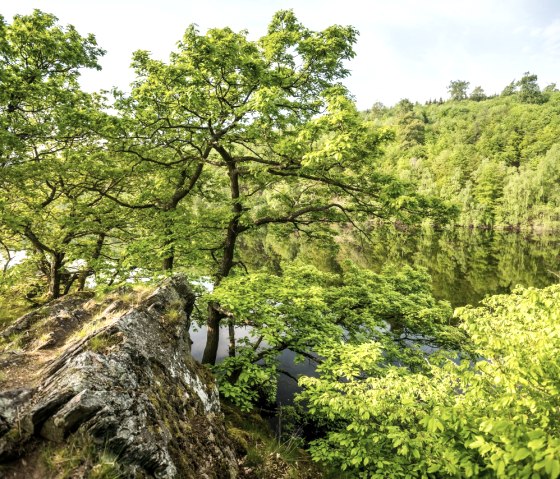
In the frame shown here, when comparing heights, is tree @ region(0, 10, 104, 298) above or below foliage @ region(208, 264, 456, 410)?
above

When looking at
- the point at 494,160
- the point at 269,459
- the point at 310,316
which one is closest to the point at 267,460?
the point at 269,459

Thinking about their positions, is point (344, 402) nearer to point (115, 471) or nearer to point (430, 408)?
point (430, 408)

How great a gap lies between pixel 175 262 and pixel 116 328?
8.66 metres

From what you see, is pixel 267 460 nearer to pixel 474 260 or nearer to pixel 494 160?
pixel 474 260

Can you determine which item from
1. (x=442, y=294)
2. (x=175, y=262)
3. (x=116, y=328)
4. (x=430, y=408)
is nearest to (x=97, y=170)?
(x=175, y=262)

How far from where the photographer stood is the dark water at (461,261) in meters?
23.9

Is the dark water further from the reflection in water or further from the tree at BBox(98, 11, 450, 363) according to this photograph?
the tree at BBox(98, 11, 450, 363)

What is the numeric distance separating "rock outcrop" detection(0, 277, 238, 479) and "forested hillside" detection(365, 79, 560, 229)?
29.1 metres

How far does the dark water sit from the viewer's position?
23875 millimetres

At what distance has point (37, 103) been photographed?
38.0 feet

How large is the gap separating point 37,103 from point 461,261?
57.1 metres

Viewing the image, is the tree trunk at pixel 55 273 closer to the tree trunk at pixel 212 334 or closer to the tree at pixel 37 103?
the tree at pixel 37 103

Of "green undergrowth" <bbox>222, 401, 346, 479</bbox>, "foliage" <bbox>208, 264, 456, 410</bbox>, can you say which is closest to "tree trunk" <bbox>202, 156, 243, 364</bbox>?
"foliage" <bbox>208, 264, 456, 410</bbox>

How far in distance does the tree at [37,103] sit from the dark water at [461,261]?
11.8 metres
